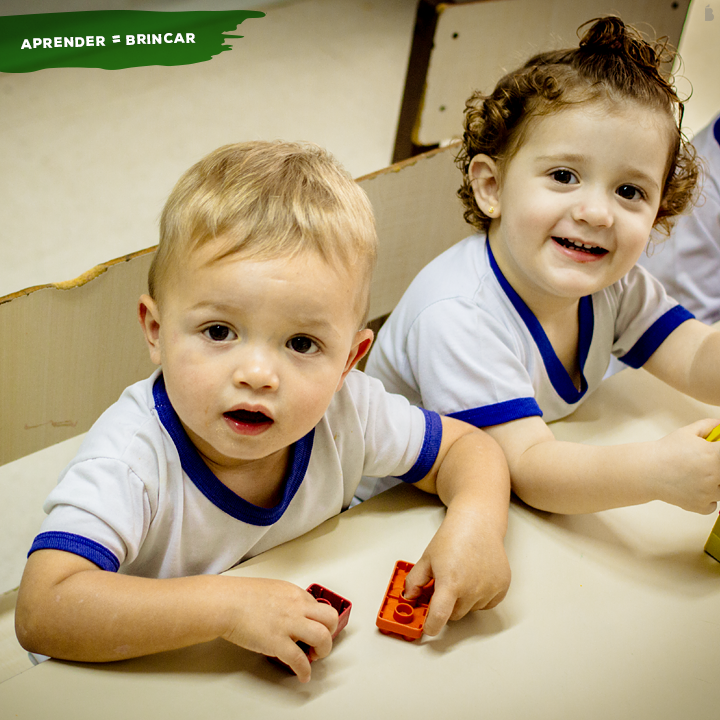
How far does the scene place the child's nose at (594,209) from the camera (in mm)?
817

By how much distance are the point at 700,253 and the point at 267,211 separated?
100 centimetres

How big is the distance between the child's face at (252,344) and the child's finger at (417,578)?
0.15 meters

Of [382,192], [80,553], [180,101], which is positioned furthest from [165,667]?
[180,101]

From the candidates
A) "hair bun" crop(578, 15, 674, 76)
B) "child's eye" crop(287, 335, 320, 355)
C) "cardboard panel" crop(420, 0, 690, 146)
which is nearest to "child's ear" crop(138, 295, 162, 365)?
"child's eye" crop(287, 335, 320, 355)

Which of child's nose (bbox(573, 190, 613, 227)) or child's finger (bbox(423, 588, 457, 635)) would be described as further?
child's nose (bbox(573, 190, 613, 227))

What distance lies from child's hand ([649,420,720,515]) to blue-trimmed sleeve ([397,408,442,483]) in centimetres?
20

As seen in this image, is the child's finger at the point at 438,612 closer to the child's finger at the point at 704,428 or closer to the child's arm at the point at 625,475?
the child's arm at the point at 625,475

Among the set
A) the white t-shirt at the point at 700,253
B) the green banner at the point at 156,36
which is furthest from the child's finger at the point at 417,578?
the white t-shirt at the point at 700,253

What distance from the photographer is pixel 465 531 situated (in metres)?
0.65

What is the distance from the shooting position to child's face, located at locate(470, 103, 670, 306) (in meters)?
0.82

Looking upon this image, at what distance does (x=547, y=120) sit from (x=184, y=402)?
527mm

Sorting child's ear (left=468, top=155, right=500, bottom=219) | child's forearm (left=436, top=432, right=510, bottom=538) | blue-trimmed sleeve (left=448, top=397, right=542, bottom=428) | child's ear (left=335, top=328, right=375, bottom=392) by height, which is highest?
child's ear (left=468, top=155, right=500, bottom=219)

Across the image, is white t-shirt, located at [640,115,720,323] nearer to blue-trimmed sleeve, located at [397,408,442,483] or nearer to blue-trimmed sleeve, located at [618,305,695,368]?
blue-trimmed sleeve, located at [618,305,695,368]

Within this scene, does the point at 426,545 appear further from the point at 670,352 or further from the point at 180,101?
the point at 180,101
